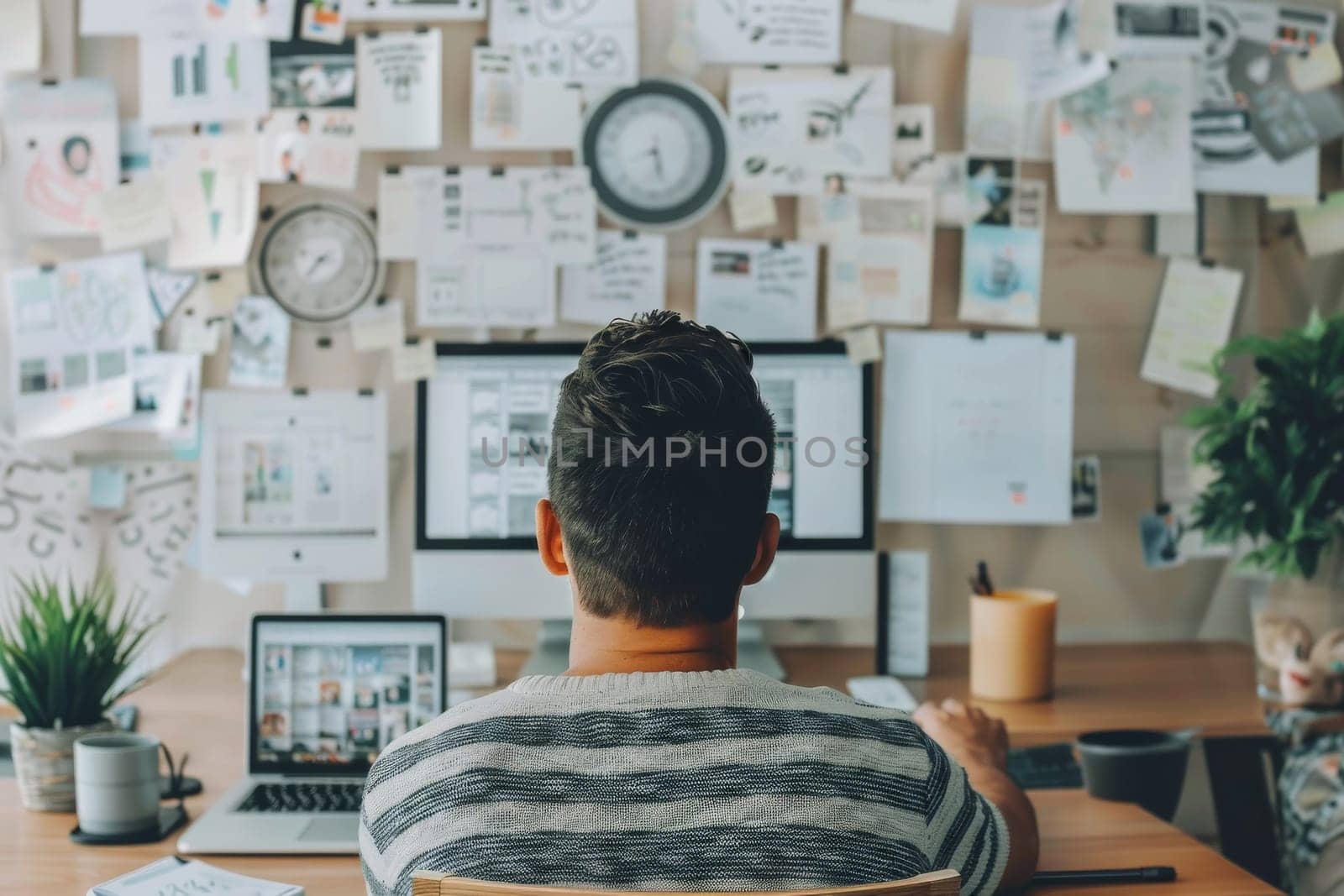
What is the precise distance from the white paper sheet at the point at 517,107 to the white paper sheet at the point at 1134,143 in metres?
0.81

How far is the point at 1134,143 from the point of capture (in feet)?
6.66

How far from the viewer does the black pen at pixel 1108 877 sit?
3.58ft

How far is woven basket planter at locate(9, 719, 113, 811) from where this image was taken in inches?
50.5

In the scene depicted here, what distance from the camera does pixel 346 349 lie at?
1.99 metres

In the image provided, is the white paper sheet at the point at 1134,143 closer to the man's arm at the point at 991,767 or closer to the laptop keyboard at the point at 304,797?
the man's arm at the point at 991,767

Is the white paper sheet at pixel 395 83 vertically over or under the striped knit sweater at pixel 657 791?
over

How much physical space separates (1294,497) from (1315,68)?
0.81 m

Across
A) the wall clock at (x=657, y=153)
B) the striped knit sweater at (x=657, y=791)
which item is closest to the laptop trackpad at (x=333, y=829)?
the striped knit sweater at (x=657, y=791)

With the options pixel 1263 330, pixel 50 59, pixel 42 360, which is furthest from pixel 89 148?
pixel 1263 330

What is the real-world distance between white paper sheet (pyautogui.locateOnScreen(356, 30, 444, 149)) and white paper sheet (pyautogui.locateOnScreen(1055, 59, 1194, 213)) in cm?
103

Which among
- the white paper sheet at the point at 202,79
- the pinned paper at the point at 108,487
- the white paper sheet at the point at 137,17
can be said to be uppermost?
the white paper sheet at the point at 137,17

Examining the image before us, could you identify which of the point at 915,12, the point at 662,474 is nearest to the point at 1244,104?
the point at 915,12

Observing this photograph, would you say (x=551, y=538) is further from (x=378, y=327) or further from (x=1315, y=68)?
(x=1315, y=68)

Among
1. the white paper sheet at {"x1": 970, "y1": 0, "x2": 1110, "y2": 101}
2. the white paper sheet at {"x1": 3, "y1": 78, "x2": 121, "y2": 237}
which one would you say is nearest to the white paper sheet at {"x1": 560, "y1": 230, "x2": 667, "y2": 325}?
the white paper sheet at {"x1": 970, "y1": 0, "x2": 1110, "y2": 101}
